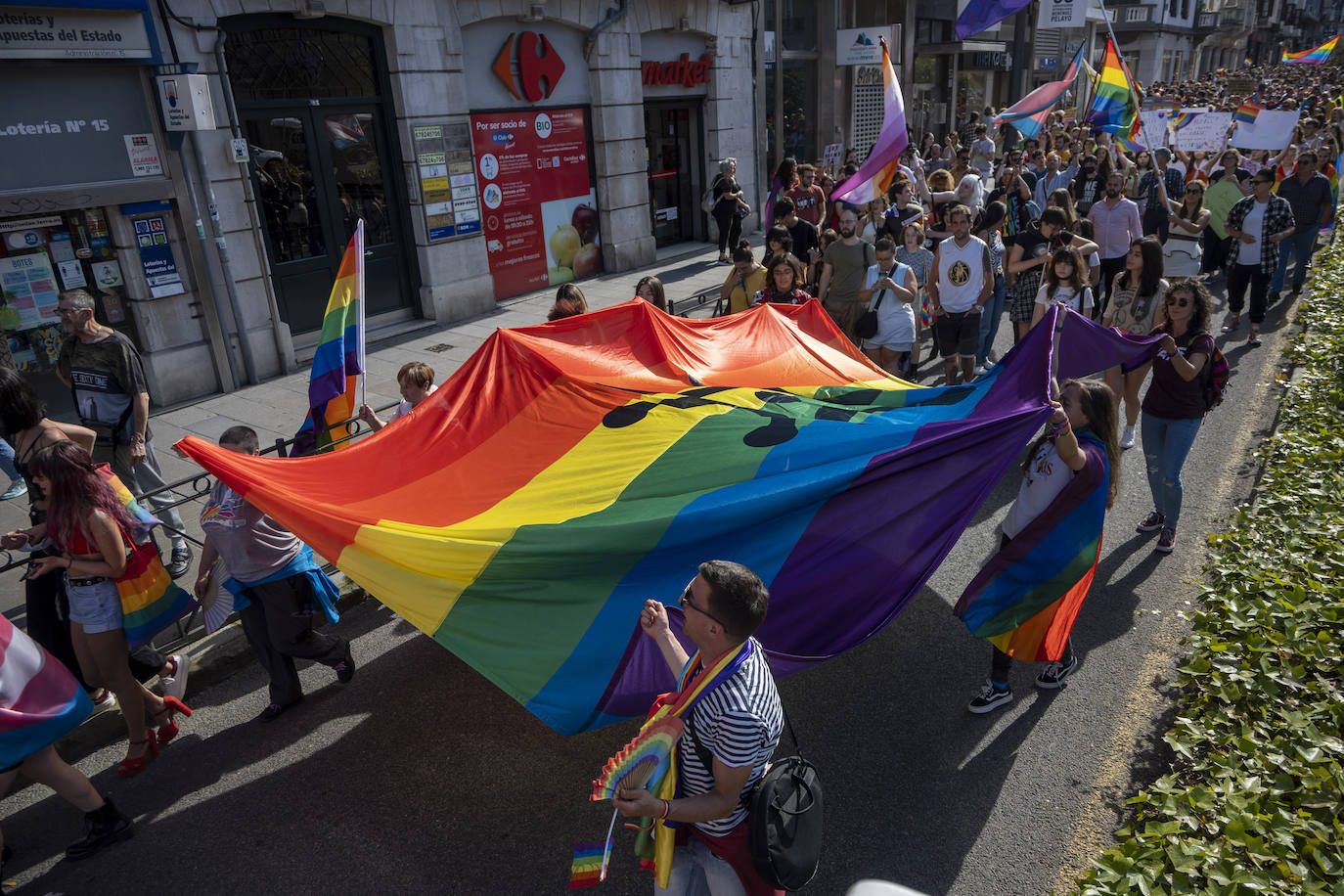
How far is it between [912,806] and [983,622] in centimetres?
104

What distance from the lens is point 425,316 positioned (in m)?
13.4

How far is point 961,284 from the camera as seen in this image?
884cm

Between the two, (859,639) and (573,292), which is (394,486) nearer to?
(859,639)

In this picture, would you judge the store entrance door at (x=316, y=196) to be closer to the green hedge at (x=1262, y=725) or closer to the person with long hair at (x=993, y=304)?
the person with long hair at (x=993, y=304)

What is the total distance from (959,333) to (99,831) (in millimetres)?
8080

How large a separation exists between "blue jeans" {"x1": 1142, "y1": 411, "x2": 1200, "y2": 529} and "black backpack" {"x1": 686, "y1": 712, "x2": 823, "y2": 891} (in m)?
4.84

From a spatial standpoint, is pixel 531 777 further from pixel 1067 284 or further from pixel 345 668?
pixel 1067 284

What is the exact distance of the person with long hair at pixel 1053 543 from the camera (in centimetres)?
464

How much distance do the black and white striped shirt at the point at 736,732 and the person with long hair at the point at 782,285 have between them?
623cm

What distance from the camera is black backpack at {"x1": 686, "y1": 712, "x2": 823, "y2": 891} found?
2.84m

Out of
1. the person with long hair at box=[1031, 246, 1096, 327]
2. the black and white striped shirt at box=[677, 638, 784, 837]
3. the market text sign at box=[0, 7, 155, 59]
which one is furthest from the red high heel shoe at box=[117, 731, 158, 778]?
the person with long hair at box=[1031, 246, 1096, 327]

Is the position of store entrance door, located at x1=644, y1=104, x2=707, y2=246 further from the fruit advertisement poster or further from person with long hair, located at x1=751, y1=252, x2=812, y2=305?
person with long hair, located at x1=751, y1=252, x2=812, y2=305

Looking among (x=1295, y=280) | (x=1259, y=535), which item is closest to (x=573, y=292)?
(x=1259, y=535)

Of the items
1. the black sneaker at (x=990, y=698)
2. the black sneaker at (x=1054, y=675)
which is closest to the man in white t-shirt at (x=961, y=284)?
the black sneaker at (x=1054, y=675)
